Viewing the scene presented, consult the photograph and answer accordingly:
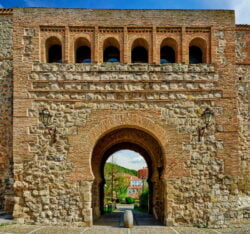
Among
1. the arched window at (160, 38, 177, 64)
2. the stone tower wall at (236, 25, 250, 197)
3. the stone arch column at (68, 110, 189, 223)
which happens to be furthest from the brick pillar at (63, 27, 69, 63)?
the stone tower wall at (236, 25, 250, 197)

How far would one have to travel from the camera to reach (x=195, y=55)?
10.2 metres

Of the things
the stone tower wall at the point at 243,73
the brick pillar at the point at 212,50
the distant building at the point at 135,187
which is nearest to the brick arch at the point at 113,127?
the brick pillar at the point at 212,50

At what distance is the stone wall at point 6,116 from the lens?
10.1m

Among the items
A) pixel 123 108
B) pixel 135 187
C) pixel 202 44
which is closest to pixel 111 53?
pixel 123 108

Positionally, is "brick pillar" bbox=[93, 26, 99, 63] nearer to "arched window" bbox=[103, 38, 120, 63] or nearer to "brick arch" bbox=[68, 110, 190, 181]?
"arched window" bbox=[103, 38, 120, 63]

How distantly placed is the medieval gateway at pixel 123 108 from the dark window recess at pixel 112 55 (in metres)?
0.76

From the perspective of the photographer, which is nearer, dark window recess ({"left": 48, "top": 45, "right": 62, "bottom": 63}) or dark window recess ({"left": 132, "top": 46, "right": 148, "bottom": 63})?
dark window recess ({"left": 48, "top": 45, "right": 62, "bottom": 63})

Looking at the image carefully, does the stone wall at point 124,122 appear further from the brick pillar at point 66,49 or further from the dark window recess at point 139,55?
the dark window recess at point 139,55

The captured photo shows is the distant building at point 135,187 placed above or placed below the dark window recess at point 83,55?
below

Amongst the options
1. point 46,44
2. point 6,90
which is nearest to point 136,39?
point 46,44

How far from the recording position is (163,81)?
9055mm

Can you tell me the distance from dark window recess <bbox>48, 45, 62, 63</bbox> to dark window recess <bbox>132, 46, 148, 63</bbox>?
8.91 ft

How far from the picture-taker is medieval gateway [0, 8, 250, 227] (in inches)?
341

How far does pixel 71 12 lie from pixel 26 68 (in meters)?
2.38
